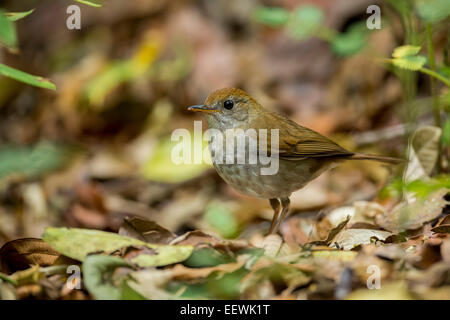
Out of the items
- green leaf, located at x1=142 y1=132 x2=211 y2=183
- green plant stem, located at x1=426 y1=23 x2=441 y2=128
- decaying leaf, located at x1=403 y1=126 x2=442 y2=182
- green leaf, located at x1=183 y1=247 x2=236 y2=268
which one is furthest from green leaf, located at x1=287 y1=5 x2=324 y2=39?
green leaf, located at x1=142 y1=132 x2=211 y2=183

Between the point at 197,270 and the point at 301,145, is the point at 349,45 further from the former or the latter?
the point at 197,270

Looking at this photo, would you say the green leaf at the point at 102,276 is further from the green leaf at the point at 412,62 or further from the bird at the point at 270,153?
the green leaf at the point at 412,62

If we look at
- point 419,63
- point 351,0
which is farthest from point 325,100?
point 419,63

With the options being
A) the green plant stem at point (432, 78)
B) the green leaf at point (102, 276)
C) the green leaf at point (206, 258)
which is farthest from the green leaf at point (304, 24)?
the green leaf at point (102, 276)

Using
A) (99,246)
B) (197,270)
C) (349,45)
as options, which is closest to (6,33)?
(99,246)

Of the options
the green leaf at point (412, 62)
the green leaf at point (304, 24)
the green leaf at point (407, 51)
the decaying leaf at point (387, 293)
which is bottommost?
the decaying leaf at point (387, 293)
